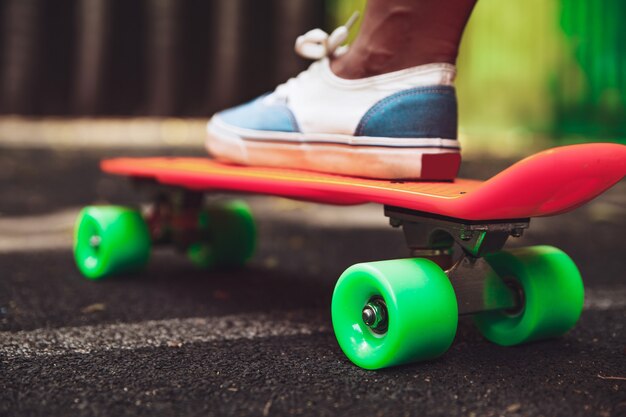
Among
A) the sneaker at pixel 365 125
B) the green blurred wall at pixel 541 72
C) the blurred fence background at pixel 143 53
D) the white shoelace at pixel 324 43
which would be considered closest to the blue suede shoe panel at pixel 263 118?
the sneaker at pixel 365 125

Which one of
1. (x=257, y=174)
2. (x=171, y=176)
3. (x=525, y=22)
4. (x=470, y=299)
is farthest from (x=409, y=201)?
(x=525, y=22)

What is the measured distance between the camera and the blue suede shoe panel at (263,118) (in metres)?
1.49

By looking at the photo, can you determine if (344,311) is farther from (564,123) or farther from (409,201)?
(564,123)

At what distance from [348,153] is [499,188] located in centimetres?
43

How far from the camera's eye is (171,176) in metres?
1.65

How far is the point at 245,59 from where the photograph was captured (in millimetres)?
8008

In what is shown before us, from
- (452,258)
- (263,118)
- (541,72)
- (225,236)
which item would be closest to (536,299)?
(452,258)

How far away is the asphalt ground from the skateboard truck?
90mm

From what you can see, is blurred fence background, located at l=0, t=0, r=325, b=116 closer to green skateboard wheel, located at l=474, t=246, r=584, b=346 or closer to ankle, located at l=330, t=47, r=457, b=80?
ankle, located at l=330, t=47, r=457, b=80

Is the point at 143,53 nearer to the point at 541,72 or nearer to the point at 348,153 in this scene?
the point at 541,72

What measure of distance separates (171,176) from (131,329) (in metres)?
0.44

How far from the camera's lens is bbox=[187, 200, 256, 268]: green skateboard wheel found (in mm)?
1916

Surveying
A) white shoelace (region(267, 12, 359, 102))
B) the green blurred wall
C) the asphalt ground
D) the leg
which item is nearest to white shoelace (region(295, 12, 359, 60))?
white shoelace (region(267, 12, 359, 102))

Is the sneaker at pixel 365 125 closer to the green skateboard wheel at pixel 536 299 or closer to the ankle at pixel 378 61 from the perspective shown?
the ankle at pixel 378 61
